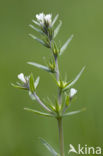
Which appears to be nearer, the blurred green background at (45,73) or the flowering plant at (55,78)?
the flowering plant at (55,78)

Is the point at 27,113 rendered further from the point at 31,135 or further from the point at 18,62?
the point at 18,62

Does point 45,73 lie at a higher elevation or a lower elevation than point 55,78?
higher

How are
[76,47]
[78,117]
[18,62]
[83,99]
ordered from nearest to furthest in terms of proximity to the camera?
[78,117], [83,99], [18,62], [76,47]

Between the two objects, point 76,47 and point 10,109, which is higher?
point 76,47

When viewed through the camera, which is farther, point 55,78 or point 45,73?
point 45,73

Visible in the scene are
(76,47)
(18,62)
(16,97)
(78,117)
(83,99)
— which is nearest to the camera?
(78,117)

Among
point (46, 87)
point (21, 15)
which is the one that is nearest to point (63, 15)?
point (21, 15)

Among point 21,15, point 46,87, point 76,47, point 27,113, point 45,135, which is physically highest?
point 21,15

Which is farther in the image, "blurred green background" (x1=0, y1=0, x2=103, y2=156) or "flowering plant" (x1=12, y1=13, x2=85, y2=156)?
"blurred green background" (x1=0, y1=0, x2=103, y2=156)
